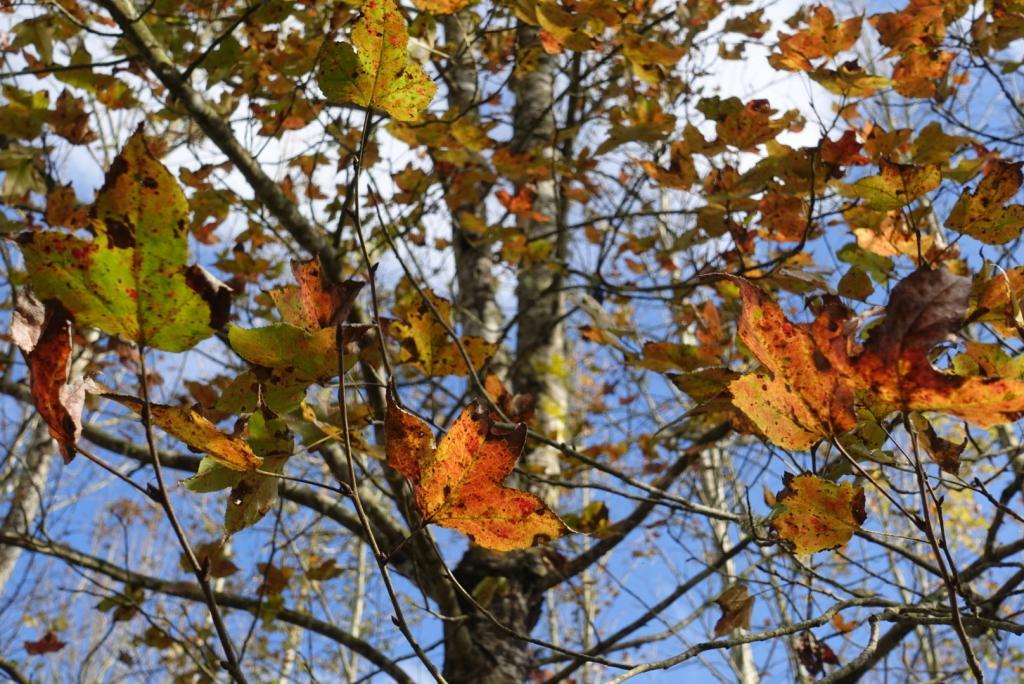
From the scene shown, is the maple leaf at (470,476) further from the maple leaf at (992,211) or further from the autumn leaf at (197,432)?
the maple leaf at (992,211)

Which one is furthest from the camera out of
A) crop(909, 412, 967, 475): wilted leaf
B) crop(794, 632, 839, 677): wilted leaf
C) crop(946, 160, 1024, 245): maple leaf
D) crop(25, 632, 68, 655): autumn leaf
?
crop(25, 632, 68, 655): autumn leaf

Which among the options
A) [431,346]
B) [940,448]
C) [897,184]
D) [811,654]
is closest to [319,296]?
[431,346]

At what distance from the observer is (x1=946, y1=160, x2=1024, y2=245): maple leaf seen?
85 cm

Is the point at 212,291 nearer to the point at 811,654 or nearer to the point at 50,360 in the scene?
the point at 50,360

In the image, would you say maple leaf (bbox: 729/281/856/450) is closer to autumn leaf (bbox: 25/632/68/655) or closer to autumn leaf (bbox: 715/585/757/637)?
autumn leaf (bbox: 715/585/757/637)

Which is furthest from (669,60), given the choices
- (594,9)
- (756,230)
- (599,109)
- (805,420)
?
(599,109)

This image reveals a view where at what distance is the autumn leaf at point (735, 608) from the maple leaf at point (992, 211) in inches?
24.8

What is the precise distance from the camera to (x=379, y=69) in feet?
1.97

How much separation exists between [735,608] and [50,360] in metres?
1.03

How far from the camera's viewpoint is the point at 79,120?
1.79m

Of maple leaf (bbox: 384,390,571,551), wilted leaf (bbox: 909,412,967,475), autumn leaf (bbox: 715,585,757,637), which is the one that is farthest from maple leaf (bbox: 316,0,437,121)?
autumn leaf (bbox: 715,585,757,637)

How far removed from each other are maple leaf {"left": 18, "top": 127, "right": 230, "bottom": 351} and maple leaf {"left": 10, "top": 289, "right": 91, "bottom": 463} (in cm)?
1

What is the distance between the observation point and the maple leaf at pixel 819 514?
0.60m

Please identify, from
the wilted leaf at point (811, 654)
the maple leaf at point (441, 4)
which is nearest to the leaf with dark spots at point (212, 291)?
the maple leaf at point (441, 4)
